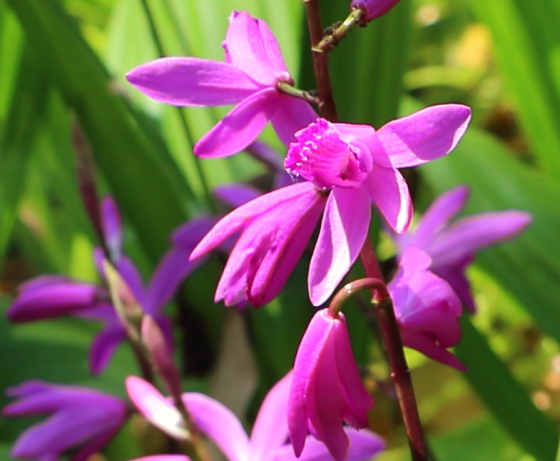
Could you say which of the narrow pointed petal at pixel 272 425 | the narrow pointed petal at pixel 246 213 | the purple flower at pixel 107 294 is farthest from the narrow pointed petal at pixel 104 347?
the narrow pointed petal at pixel 246 213

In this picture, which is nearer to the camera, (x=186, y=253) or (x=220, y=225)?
(x=220, y=225)

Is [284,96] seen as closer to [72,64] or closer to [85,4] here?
[72,64]

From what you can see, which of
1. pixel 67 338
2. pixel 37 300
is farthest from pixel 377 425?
pixel 37 300

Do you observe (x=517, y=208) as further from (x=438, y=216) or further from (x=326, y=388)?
(x=326, y=388)

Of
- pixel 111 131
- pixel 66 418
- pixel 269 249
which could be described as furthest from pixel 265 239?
pixel 111 131

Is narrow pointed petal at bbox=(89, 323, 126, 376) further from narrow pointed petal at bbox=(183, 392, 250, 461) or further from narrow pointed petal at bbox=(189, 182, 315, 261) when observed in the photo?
narrow pointed petal at bbox=(189, 182, 315, 261)

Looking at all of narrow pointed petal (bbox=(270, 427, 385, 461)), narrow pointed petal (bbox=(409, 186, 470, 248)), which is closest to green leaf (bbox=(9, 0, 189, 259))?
narrow pointed petal (bbox=(409, 186, 470, 248))

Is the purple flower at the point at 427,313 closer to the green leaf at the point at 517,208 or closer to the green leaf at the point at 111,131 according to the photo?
the green leaf at the point at 517,208
